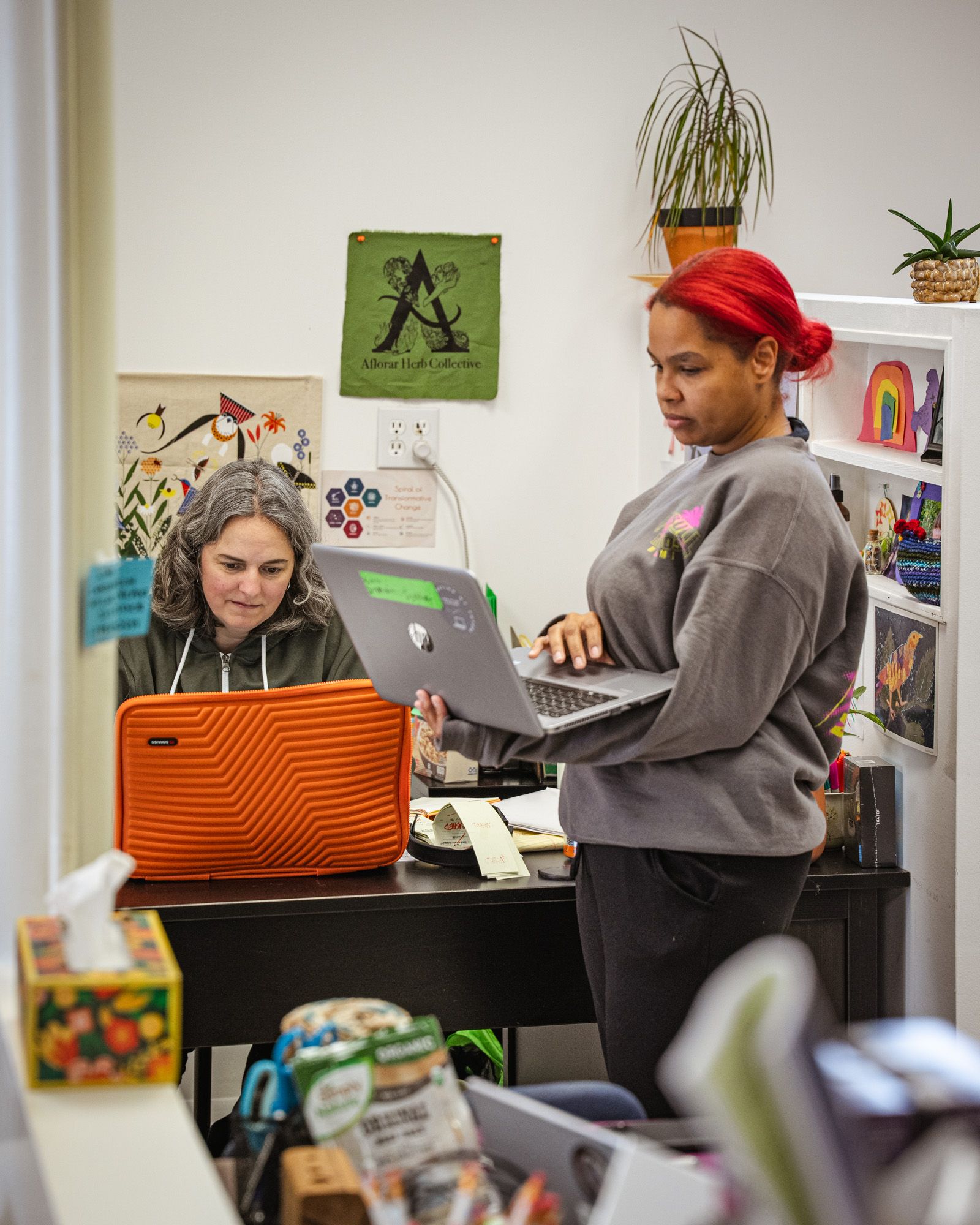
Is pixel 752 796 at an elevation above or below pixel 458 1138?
above

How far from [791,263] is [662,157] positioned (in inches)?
17.3

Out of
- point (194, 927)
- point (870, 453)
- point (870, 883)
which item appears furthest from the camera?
point (870, 453)

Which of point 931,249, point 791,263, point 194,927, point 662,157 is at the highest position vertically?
point 662,157

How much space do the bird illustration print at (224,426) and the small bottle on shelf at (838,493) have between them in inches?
56.9

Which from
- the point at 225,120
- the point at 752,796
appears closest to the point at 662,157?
the point at 225,120

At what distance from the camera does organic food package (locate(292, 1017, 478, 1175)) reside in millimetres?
914

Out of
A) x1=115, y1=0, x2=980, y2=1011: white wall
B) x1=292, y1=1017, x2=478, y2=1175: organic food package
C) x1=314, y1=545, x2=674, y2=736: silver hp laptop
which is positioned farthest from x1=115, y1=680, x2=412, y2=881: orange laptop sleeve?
x1=115, y1=0, x2=980, y2=1011: white wall

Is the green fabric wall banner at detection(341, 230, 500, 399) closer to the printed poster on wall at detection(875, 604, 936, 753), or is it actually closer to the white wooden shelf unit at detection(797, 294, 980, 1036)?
the white wooden shelf unit at detection(797, 294, 980, 1036)

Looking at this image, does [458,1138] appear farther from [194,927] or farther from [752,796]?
[194,927]

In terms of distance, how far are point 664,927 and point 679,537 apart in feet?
1.52

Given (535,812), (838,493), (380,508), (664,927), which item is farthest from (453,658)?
(380,508)

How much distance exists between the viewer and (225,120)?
321 centimetres

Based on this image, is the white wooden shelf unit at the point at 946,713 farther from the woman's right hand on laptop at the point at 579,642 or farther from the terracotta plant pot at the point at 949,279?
the woman's right hand on laptop at the point at 579,642

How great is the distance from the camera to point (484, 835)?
2064 mm
